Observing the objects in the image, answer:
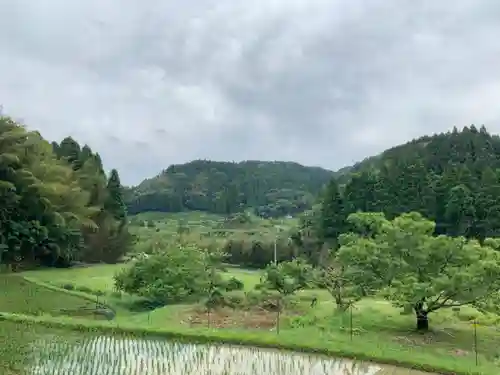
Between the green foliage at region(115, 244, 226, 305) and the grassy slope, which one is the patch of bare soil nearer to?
the grassy slope

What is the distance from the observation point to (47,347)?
1104 centimetres

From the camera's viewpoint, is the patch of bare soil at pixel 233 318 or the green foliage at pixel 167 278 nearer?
the patch of bare soil at pixel 233 318

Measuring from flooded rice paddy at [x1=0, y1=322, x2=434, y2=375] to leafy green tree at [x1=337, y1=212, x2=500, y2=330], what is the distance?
185 inches

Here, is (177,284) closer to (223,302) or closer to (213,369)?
(223,302)

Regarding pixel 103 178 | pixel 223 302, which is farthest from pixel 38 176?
pixel 223 302

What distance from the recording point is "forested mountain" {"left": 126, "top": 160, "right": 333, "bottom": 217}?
82188mm

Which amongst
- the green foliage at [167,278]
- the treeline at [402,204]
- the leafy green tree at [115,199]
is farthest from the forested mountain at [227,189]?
the green foliage at [167,278]

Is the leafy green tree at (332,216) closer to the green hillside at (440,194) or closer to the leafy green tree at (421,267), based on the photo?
the green hillside at (440,194)

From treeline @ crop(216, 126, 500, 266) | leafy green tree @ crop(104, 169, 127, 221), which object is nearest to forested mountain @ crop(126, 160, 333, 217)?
leafy green tree @ crop(104, 169, 127, 221)

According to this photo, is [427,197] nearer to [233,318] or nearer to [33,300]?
[233,318]

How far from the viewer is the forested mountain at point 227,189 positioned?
82188 millimetres

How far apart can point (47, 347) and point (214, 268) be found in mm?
11479

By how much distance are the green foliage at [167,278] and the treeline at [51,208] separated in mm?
10274

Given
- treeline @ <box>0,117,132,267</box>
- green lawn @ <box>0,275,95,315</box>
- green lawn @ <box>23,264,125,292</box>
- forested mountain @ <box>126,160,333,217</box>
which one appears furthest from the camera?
forested mountain @ <box>126,160,333,217</box>
